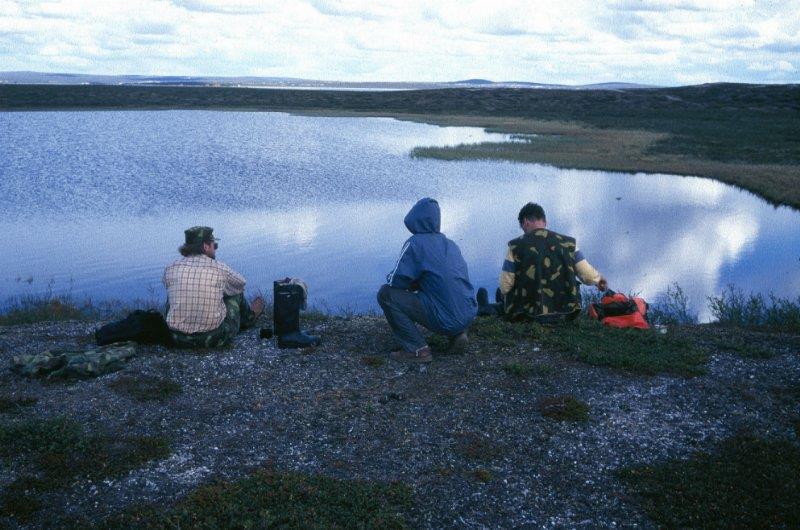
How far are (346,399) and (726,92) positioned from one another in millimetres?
102399

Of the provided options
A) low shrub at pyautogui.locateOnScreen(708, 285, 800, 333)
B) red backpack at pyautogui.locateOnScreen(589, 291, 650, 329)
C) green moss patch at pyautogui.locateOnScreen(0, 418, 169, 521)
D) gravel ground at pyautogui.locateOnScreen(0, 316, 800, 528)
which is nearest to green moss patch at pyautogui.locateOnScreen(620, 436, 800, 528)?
gravel ground at pyautogui.locateOnScreen(0, 316, 800, 528)

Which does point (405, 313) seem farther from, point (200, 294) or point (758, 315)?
point (758, 315)

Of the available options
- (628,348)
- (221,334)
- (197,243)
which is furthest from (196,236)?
(628,348)

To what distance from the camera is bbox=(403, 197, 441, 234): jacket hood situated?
7.99 m

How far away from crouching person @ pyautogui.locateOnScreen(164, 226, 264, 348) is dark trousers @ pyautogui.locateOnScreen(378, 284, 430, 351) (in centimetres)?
175

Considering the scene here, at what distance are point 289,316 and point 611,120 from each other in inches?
2325

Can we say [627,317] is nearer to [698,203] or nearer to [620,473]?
[620,473]

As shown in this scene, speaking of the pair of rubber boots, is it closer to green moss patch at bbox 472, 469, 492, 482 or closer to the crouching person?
the crouching person

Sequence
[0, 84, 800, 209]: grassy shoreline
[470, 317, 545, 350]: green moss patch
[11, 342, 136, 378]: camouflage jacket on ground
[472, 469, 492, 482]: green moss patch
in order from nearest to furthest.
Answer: [472, 469, 492, 482]: green moss patch
[11, 342, 136, 378]: camouflage jacket on ground
[470, 317, 545, 350]: green moss patch
[0, 84, 800, 209]: grassy shoreline

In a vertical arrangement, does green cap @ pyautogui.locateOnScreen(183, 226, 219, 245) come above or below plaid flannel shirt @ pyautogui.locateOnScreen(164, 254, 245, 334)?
above

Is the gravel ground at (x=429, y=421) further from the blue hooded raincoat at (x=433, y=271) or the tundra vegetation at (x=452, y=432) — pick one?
the blue hooded raincoat at (x=433, y=271)

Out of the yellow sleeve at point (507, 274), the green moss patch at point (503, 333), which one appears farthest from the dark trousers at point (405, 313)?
the yellow sleeve at point (507, 274)

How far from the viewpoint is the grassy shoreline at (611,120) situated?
3400 centimetres

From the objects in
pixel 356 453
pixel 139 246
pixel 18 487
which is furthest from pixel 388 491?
pixel 139 246
